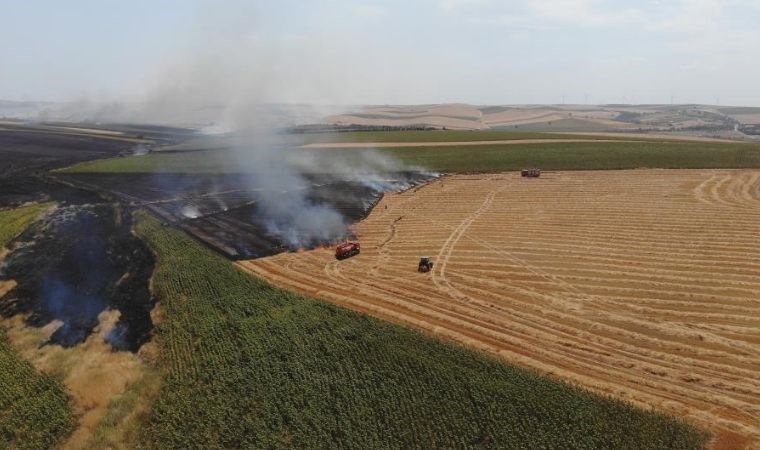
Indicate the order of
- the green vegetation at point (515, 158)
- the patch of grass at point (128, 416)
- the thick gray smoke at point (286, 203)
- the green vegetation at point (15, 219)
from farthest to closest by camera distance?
the green vegetation at point (515, 158)
the thick gray smoke at point (286, 203)
the green vegetation at point (15, 219)
the patch of grass at point (128, 416)

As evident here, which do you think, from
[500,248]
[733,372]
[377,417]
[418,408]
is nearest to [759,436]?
[733,372]

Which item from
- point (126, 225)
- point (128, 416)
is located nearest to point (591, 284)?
point (128, 416)

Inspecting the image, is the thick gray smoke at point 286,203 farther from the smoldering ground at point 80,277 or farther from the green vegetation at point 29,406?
the green vegetation at point 29,406

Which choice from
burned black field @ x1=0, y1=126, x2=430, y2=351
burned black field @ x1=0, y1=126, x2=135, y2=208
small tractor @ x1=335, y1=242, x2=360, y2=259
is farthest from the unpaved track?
burned black field @ x1=0, y1=126, x2=135, y2=208

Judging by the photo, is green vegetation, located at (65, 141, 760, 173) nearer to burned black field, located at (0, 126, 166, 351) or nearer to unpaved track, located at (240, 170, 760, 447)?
burned black field, located at (0, 126, 166, 351)

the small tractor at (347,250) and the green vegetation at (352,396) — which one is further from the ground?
the small tractor at (347,250)

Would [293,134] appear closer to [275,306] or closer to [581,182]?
[581,182]

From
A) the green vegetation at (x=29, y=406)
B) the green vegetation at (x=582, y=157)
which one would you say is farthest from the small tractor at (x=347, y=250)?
the green vegetation at (x=582, y=157)

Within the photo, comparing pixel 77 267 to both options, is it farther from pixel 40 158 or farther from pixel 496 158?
pixel 40 158

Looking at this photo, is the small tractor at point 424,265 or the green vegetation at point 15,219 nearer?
the small tractor at point 424,265
